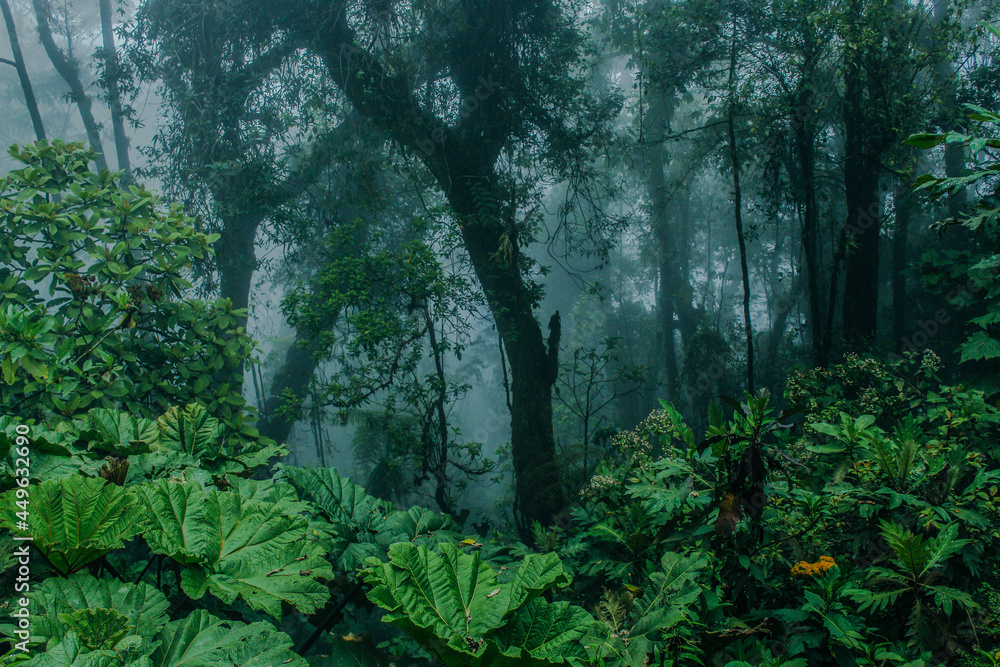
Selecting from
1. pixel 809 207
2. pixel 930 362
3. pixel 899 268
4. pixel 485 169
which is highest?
pixel 899 268

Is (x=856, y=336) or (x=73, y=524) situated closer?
(x=73, y=524)

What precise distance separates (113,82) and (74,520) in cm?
810

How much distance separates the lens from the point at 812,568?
1763mm

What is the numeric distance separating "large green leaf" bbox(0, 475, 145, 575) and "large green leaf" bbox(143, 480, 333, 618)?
0.07m

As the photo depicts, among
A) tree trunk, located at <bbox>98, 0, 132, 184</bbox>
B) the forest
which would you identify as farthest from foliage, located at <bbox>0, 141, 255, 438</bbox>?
tree trunk, located at <bbox>98, 0, 132, 184</bbox>

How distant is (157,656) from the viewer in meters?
1.00

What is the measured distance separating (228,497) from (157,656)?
0.36m

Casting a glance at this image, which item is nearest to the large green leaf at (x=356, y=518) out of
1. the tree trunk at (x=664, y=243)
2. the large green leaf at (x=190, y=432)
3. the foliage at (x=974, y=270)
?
the large green leaf at (x=190, y=432)

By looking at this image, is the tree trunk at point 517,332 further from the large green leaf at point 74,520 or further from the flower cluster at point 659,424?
the large green leaf at point 74,520

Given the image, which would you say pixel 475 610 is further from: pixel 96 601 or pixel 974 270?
pixel 974 270

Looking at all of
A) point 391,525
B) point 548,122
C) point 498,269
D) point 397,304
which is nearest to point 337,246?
point 397,304

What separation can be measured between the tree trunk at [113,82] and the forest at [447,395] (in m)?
0.11

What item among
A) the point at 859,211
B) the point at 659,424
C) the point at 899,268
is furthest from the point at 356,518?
the point at 899,268

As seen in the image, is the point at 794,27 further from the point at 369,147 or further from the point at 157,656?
the point at 157,656
